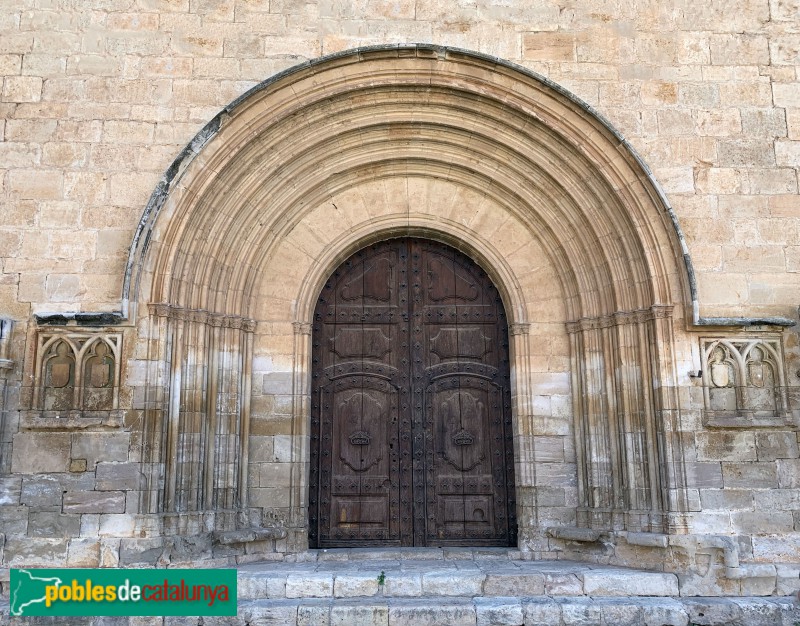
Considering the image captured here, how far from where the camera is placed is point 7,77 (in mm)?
6188

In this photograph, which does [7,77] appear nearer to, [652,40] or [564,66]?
[564,66]

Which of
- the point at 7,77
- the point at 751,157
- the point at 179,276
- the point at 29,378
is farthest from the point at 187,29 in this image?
the point at 751,157

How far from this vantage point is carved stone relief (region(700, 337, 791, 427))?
19.1 feet

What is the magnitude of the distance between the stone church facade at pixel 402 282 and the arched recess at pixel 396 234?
0.08 ft

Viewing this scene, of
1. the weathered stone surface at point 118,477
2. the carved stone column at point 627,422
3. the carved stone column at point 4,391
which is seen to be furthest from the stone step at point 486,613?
the carved stone column at point 4,391

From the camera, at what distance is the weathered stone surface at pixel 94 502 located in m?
5.54

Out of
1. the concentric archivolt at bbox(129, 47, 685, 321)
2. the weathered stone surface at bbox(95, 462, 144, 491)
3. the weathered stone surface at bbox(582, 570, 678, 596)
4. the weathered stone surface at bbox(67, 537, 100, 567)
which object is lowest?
the weathered stone surface at bbox(582, 570, 678, 596)

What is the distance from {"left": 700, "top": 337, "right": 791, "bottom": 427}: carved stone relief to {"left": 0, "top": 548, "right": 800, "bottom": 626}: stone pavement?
4.45ft

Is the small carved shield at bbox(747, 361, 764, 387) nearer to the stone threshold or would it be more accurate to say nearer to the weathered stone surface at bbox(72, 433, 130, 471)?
the stone threshold

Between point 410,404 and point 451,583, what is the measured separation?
5.69 feet

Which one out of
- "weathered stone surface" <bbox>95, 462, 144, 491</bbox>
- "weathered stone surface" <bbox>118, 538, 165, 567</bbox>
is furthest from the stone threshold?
"weathered stone surface" <bbox>95, 462, 144, 491</bbox>

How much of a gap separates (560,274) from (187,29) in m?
3.94

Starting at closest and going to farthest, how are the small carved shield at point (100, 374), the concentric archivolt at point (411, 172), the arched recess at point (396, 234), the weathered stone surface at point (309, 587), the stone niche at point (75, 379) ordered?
the weathered stone surface at point (309, 587), the stone niche at point (75, 379), the small carved shield at point (100, 374), the arched recess at point (396, 234), the concentric archivolt at point (411, 172)

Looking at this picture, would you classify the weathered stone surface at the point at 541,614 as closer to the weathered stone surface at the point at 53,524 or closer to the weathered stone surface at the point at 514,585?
the weathered stone surface at the point at 514,585
